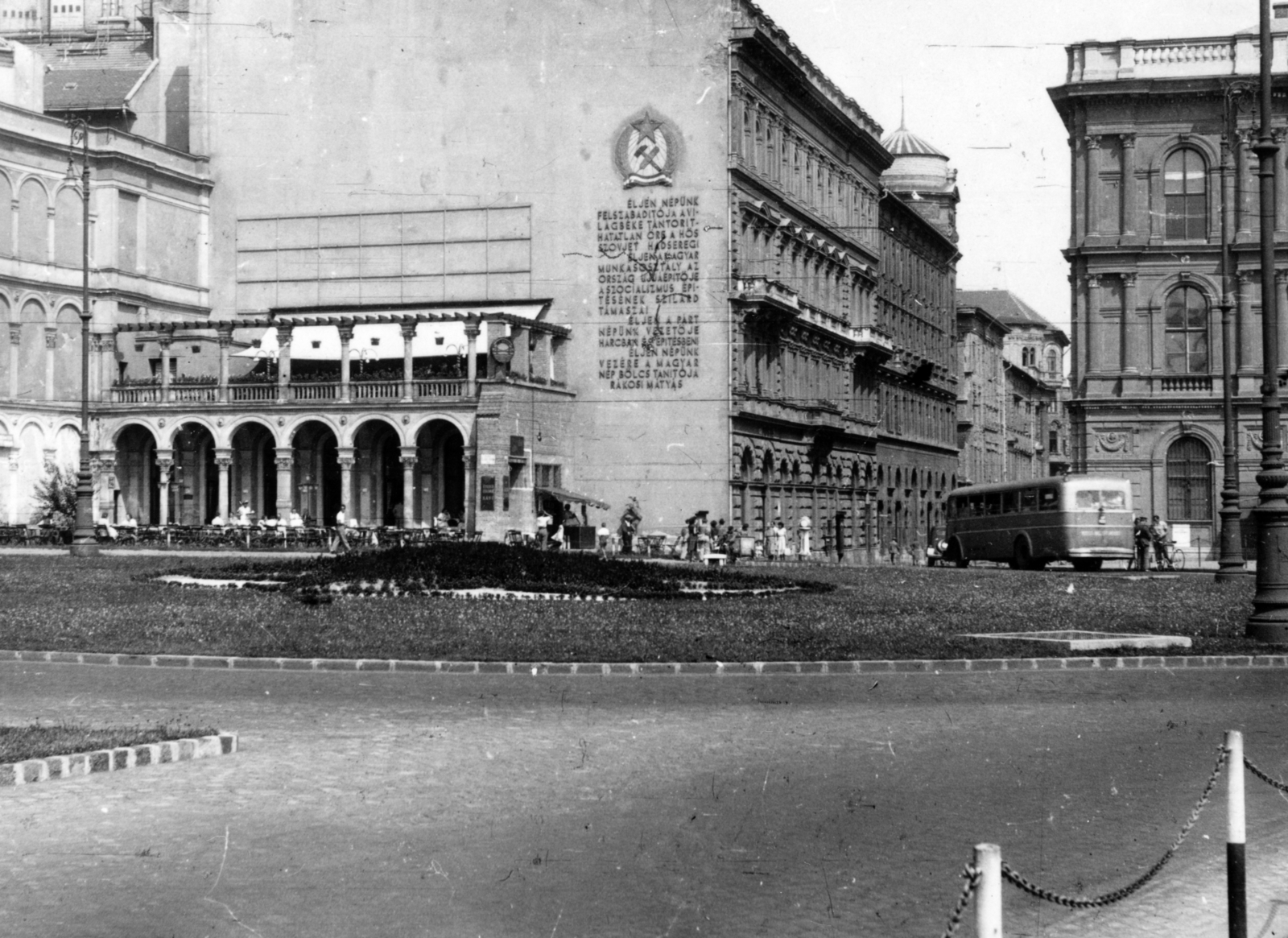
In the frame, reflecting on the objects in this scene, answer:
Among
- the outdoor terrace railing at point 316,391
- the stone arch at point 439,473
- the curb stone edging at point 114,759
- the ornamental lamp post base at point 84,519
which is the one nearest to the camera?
the curb stone edging at point 114,759

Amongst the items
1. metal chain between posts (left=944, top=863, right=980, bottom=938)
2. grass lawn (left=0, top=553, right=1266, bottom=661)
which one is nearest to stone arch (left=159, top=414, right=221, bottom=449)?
grass lawn (left=0, top=553, right=1266, bottom=661)

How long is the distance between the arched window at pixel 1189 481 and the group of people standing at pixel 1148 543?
7261mm

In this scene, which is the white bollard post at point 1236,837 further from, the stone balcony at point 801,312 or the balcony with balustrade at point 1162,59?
the balcony with balustrade at point 1162,59

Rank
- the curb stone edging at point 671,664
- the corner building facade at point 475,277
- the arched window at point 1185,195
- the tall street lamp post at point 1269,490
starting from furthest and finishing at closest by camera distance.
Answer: the corner building facade at point 475,277 < the arched window at point 1185,195 < the tall street lamp post at point 1269,490 < the curb stone edging at point 671,664

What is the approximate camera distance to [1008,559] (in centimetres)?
5309

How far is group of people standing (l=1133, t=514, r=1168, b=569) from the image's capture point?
162 ft

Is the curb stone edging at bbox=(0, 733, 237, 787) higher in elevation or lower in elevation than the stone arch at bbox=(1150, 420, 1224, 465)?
lower

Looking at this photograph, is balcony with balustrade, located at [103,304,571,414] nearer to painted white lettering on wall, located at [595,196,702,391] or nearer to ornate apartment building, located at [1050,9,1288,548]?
painted white lettering on wall, located at [595,196,702,391]

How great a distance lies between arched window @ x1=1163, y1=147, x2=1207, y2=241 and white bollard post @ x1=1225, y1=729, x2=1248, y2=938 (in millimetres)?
57862

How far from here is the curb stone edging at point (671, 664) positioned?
18891 mm

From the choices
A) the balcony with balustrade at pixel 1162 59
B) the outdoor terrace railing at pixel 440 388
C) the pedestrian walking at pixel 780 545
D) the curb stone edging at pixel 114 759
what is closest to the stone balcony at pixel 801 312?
the pedestrian walking at pixel 780 545

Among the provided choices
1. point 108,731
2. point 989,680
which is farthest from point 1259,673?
point 108,731

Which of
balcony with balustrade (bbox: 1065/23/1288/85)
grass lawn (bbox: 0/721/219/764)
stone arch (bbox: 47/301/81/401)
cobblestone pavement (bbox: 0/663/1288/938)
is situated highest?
balcony with balustrade (bbox: 1065/23/1288/85)

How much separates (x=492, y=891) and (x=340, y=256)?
200 ft
